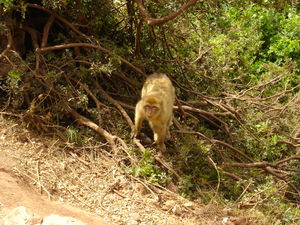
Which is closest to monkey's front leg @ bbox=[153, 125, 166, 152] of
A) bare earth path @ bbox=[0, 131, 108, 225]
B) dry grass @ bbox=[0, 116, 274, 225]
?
dry grass @ bbox=[0, 116, 274, 225]

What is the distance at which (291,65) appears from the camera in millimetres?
8766

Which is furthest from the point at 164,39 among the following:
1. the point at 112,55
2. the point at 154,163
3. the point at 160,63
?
the point at 154,163

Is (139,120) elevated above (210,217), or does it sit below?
above

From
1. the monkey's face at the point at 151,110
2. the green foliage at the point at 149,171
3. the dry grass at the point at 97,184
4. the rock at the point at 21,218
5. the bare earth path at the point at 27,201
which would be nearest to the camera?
the rock at the point at 21,218

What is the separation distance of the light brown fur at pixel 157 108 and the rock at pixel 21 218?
245 centimetres

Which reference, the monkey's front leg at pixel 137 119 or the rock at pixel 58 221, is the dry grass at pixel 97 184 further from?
the rock at pixel 58 221

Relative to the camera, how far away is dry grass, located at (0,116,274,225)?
5.03 metres

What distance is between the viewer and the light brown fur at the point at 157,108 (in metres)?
5.82

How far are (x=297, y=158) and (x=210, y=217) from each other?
7.15 ft

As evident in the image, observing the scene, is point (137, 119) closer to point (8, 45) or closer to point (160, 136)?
point (160, 136)

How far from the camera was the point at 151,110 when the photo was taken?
580 centimetres

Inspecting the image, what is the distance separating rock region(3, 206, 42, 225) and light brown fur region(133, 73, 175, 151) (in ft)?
8.05

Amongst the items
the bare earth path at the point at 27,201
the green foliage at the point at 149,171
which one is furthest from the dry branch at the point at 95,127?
the bare earth path at the point at 27,201

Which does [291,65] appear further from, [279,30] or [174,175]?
[174,175]
